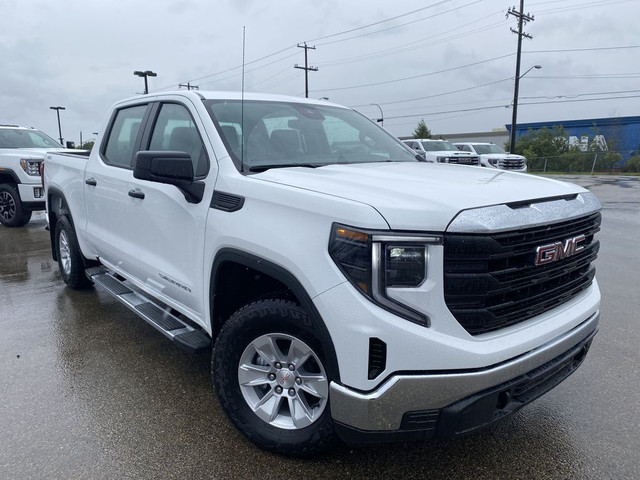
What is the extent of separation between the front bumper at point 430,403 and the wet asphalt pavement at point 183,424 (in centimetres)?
49

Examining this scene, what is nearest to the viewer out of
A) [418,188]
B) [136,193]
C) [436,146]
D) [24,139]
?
[418,188]

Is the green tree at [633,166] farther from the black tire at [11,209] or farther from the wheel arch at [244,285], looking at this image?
the wheel arch at [244,285]

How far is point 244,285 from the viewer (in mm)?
2936

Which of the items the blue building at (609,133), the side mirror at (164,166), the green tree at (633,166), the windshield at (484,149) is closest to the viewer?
the side mirror at (164,166)

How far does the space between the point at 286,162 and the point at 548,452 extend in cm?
218

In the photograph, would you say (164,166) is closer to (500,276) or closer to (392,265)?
(392,265)

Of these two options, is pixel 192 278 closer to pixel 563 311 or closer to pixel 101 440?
pixel 101 440

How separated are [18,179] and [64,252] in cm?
498

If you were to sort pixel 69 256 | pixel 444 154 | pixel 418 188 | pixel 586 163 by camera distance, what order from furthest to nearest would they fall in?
1. pixel 586 163
2. pixel 444 154
3. pixel 69 256
4. pixel 418 188

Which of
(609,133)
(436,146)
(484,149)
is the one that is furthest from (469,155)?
(609,133)

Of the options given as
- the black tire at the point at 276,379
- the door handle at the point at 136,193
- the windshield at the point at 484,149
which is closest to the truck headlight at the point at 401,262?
the black tire at the point at 276,379

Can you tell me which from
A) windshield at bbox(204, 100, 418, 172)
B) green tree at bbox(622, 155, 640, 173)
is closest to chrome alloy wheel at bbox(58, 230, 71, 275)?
windshield at bbox(204, 100, 418, 172)

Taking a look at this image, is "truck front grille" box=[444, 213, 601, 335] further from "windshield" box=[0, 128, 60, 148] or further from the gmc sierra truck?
"windshield" box=[0, 128, 60, 148]

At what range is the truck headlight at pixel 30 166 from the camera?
946 centimetres
